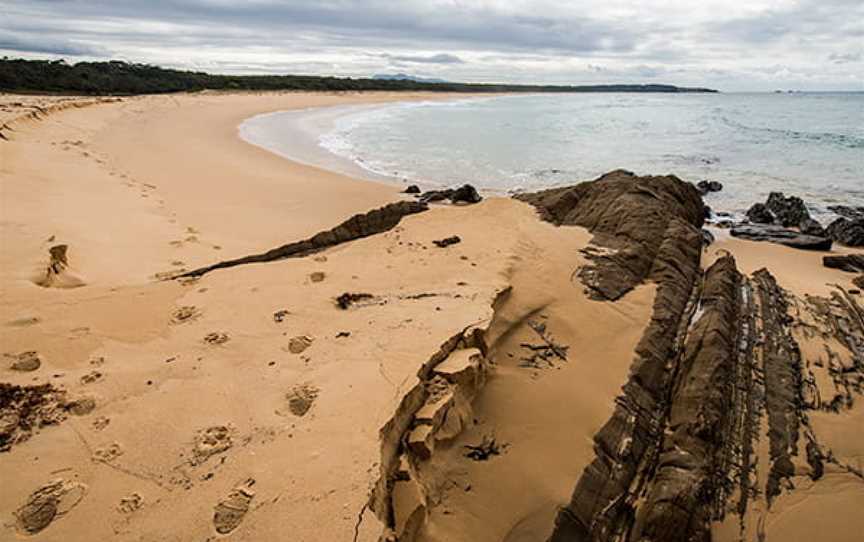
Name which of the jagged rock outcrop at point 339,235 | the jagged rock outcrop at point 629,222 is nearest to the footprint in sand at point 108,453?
the jagged rock outcrop at point 339,235

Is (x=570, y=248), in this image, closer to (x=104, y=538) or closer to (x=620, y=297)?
(x=620, y=297)

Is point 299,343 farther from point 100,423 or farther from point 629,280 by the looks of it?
point 629,280

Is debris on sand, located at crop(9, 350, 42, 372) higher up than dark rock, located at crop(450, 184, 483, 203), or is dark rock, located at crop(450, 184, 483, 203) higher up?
dark rock, located at crop(450, 184, 483, 203)

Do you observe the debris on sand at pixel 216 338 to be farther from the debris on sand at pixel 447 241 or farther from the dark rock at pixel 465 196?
the dark rock at pixel 465 196

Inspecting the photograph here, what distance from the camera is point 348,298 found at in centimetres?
479

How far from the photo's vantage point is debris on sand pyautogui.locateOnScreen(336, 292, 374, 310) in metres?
4.68

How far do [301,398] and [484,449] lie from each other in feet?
4.15

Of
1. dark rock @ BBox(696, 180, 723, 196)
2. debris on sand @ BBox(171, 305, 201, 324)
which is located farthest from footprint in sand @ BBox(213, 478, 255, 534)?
dark rock @ BBox(696, 180, 723, 196)

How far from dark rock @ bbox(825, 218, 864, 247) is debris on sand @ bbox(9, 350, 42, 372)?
497 inches

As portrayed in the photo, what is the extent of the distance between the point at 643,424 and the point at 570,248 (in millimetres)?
2890

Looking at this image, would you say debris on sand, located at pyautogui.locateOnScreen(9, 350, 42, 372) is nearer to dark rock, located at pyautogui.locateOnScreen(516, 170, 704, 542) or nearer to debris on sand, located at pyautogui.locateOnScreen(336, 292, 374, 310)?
debris on sand, located at pyautogui.locateOnScreen(336, 292, 374, 310)

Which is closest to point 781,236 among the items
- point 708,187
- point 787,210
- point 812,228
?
point 812,228

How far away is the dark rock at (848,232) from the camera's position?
9.81m

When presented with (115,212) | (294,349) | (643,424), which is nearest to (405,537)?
(294,349)
